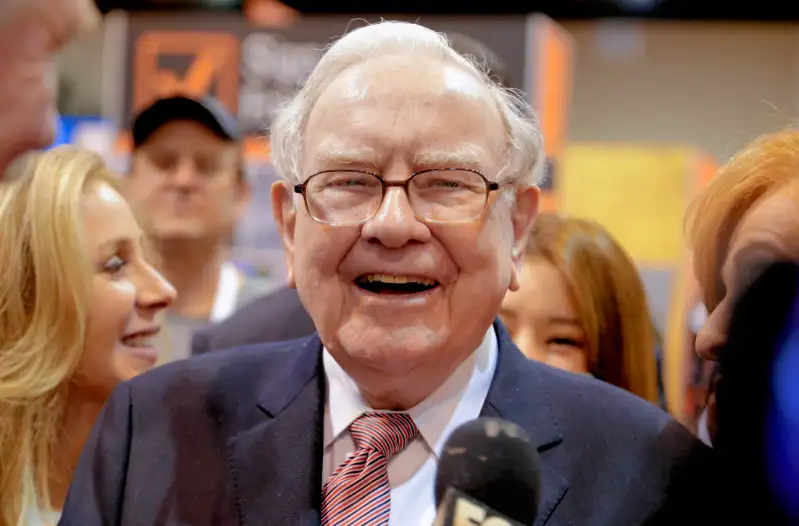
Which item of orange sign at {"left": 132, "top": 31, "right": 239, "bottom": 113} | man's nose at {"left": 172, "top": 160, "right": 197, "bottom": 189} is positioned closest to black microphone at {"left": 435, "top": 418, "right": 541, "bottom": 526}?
man's nose at {"left": 172, "top": 160, "right": 197, "bottom": 189}

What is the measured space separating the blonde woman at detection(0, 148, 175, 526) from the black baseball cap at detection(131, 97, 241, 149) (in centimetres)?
131

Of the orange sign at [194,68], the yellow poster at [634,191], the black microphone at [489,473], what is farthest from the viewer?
the yellow poster at [634,191]

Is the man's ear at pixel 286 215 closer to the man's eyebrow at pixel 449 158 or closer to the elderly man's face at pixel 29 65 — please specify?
the man's eyebrow at pixel 449 158

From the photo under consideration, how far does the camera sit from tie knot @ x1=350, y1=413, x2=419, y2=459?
1421mm

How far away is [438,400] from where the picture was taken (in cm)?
146

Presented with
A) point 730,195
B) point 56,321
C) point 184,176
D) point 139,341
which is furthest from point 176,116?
point 730,195

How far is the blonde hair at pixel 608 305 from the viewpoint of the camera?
6.57 ft

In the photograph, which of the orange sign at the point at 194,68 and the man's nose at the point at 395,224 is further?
the orange sign at the point at 194,68

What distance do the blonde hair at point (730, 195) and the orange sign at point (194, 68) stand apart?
315 centimetres

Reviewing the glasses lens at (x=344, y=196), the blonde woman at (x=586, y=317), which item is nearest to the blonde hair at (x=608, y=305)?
the blonde woman at (x=586, y=317)

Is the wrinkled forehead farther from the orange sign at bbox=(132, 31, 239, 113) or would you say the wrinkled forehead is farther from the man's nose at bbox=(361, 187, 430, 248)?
the orange sign at bbox=(132, 31, 239, 113)

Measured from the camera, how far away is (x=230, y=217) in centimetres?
325

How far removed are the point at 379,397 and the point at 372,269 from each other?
0.72ft

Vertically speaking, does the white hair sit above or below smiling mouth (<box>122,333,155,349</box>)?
above
